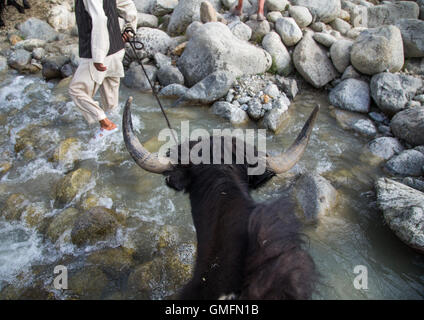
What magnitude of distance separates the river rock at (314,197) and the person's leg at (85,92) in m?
3.46

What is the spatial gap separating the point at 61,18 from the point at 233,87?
7.90 meters

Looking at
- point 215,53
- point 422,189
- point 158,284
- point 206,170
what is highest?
point 206,170

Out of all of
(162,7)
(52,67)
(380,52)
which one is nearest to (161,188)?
(52,67)

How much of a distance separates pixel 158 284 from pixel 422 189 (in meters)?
4.08

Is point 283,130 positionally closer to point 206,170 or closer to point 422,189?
point 422,189

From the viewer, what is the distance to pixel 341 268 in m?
3.51

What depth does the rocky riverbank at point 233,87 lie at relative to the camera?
364cm

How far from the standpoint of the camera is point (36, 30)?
987 centimetres

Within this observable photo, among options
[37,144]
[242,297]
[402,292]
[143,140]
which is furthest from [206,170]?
[37,144]

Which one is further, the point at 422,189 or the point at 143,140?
the point at 143,140

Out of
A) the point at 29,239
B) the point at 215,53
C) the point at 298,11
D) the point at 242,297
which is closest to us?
the point at 242,297

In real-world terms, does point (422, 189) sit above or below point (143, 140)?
above

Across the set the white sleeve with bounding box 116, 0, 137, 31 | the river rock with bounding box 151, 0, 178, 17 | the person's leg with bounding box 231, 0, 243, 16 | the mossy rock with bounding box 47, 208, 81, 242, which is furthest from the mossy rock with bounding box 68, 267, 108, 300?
the river rock with bounding box 151, 0, 178, 17

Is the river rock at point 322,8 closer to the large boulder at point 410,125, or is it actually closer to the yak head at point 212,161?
the large boulder at point 410,125
